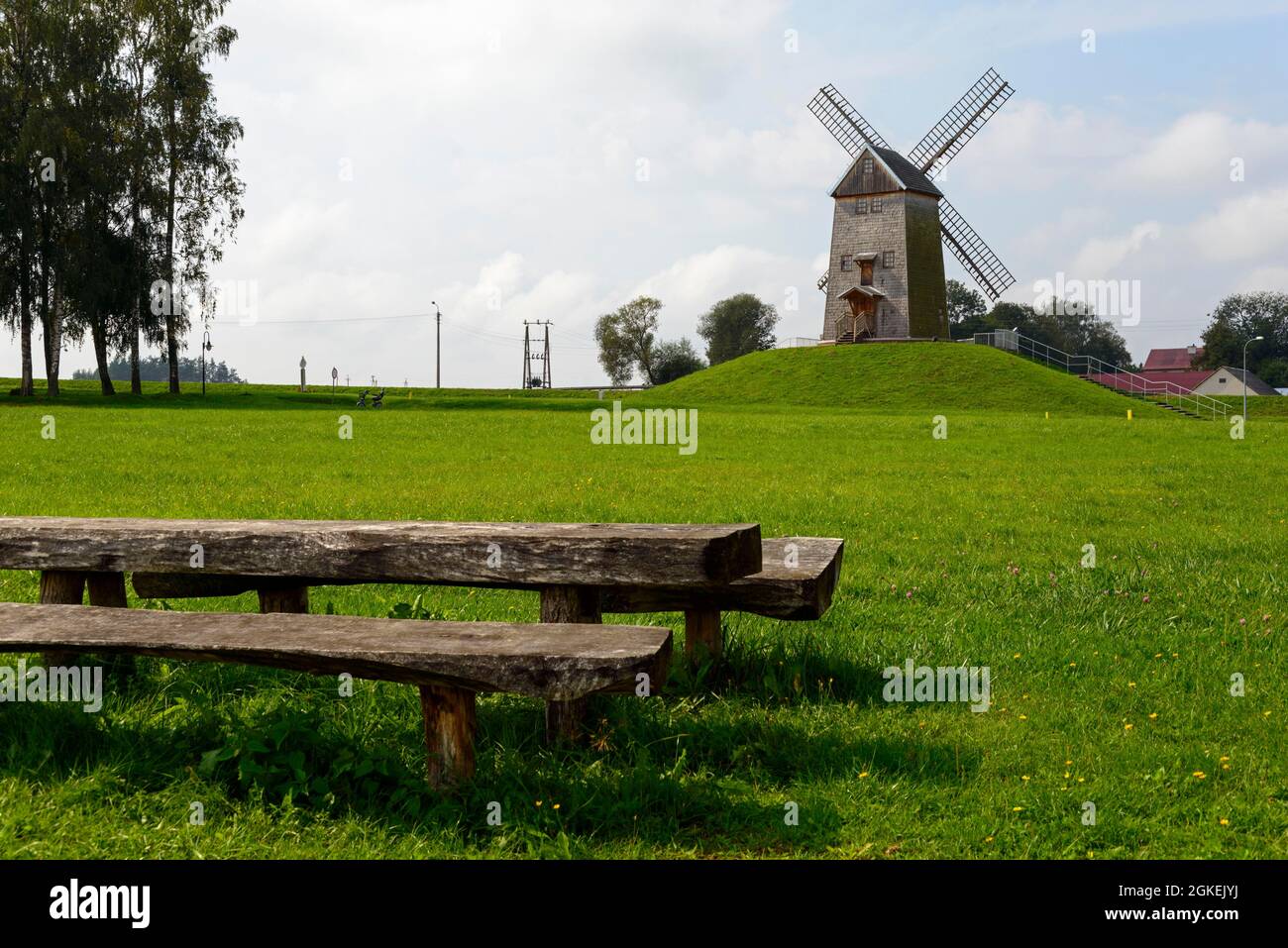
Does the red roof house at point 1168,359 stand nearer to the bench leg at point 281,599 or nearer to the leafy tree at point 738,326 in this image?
the leafy tree at point 738,326

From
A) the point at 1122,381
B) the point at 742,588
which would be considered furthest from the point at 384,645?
the point at 1122,381

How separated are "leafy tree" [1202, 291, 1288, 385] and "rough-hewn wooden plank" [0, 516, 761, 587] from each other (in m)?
116

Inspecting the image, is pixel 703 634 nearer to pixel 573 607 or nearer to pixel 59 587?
pixel 573 607

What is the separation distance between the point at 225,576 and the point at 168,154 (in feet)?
148

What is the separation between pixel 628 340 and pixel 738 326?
Answer: 43.4 feet

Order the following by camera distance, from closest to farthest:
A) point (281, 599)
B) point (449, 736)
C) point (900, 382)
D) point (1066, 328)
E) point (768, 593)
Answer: point (449, 736) → point (768, 593) → point (281, 599) → point (900, 382) → point (1066, 328)

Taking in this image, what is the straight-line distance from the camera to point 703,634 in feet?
18.5

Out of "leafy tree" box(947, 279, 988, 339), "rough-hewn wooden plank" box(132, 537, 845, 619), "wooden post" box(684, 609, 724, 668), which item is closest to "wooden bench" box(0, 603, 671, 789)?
"rough-hewn wooden plank" box(132, 537, 845, 619)

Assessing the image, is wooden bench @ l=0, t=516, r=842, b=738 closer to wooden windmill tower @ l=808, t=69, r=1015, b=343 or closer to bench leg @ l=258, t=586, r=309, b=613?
bench leg @ l=258, t=586, r=309, b=613

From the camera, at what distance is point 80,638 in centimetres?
445

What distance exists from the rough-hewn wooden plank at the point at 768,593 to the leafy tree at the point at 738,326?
10148 cm

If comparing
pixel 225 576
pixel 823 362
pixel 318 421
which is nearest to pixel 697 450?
pixel 318 421

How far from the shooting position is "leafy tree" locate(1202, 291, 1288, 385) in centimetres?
10794
